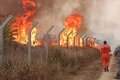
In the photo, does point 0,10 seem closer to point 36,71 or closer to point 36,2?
point 36,2

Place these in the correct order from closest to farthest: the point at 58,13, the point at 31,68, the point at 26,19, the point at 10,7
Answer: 1. the point at 31,68
2. the point at 10,7
3. the point at 26,19
4. the point at 58,13

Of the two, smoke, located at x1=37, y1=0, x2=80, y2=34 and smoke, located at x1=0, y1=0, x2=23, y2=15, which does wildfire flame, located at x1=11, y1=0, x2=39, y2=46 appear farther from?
smoke, located at x1=37, y1=0, x2=80, y2=34

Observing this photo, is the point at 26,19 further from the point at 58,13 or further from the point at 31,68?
the point at 31,68

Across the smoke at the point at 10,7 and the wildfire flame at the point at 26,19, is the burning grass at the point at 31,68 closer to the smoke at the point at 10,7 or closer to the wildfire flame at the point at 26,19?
the wildfire flame at the point at 26,19

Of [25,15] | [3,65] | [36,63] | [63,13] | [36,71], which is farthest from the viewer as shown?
[63,13]

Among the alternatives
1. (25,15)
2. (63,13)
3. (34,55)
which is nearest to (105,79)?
(34,55)

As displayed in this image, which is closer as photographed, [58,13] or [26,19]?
[26,19]

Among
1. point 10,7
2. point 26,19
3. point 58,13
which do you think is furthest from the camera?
point 58,13

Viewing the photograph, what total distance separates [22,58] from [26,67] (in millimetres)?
1326

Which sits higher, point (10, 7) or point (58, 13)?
point (58, 13)

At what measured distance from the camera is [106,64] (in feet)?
73.4

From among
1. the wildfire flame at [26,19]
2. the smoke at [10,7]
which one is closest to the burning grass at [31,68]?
the wildfire flame at [26,19]

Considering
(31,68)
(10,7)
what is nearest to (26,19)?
(10,7)

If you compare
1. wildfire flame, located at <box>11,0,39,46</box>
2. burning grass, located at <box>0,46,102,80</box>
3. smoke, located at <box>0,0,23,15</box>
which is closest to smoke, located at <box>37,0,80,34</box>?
wildfire flame, located at <box>11,0,39,46</box>
